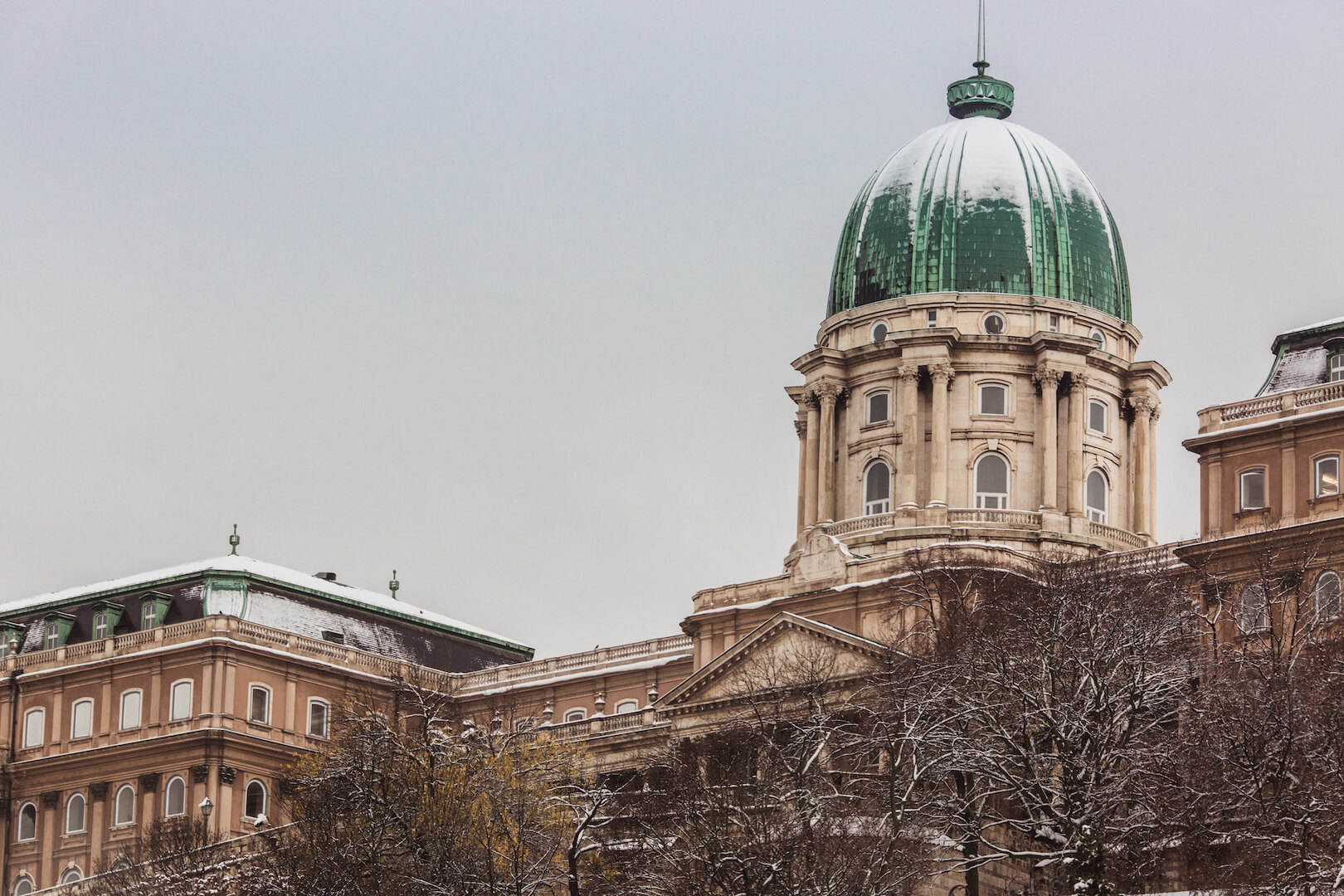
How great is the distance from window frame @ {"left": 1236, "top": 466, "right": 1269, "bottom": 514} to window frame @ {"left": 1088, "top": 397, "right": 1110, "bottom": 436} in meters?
28.6

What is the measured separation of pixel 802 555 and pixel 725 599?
3808mm

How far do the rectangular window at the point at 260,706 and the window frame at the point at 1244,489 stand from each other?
47.8 meters

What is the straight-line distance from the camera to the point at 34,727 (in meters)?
138

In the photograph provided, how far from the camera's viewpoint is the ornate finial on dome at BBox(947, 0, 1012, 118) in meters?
142

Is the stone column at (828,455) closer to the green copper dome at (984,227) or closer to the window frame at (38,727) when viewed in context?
the green copper dome at (984,227)

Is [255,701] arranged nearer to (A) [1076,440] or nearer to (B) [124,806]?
(B) [124,806]

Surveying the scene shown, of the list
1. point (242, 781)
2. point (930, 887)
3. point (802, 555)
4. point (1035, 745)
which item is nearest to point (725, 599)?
point (802, 555)

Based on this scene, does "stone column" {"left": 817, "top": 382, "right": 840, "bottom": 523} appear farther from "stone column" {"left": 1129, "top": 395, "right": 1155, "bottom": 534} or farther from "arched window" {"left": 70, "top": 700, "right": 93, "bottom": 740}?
"arched window" {"left": 70, "top": 700, "right": 93, "bottom": 740}

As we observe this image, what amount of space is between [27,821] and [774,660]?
39.7 m

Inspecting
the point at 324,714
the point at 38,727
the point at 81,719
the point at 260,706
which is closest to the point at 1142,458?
the point at 324,714

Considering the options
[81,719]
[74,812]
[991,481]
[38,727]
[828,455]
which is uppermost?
[828,455]

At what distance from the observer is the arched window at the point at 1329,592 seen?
323 feet

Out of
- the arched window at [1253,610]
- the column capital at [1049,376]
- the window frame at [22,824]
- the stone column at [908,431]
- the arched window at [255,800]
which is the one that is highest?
the column capital at [1049,376]

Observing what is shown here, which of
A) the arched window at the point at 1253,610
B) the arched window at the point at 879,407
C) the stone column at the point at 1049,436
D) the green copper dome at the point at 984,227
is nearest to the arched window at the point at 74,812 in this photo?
the arched window at the point at 879,407
